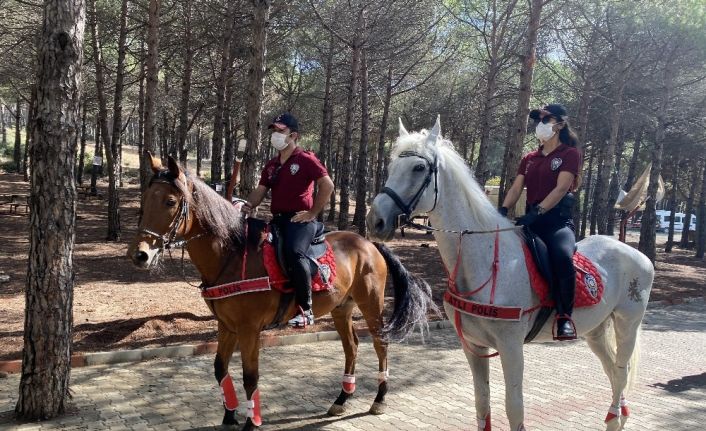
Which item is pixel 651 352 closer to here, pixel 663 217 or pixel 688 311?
pixel 688 311

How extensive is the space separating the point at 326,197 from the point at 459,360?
11.9ft

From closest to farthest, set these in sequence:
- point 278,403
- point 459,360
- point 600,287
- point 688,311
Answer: point 600,287, point 278,403, point 459,360, point 688,311

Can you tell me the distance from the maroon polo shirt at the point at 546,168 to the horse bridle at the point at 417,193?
44.0 inches

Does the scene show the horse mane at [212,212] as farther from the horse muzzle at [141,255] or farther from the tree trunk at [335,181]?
the tree trunk at [335,181]

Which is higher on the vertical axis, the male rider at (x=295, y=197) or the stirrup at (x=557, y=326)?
the male rider at (x=295, y=197)

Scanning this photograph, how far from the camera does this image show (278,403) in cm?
554

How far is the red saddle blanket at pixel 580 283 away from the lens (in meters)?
3.98

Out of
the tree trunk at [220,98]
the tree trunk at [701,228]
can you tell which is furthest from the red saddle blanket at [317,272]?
the tree trunk at [701,228]

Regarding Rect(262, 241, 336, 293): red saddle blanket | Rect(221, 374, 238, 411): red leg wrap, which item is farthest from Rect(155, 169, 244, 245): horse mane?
Rect(221, 374, 238, 411): red leg wrap

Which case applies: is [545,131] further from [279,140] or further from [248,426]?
[248,426]

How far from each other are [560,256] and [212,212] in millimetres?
2773

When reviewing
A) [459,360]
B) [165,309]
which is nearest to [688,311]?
[459,360]

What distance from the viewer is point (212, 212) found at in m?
4.57

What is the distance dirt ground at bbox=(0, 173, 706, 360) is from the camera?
289 inches
